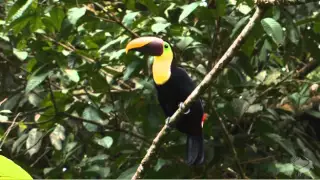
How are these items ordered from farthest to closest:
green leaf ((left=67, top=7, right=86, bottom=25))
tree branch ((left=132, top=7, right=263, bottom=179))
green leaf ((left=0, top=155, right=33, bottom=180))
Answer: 1. green leaf ((left=67, top=7, right=86, bottom=25))
2. tree branch ((left=132, top=7, right=263, bottom=179))
3. green leaf ((left=0, top=155, right=33, bottom=180))

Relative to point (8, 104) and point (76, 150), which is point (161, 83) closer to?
point (76, 150)

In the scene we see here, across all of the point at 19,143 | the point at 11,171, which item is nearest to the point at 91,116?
the point at 19,143

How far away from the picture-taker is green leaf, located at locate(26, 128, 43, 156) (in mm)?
2342

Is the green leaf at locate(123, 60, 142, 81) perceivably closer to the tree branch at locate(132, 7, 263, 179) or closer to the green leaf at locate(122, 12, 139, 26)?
the green leaf at locate(122, 12, 139, 26)

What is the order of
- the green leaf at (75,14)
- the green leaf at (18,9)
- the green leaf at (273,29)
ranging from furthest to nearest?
1. the green leaf at (75,14)
2. the green leaf at (18,9)
3. the green leaf at (273,29)

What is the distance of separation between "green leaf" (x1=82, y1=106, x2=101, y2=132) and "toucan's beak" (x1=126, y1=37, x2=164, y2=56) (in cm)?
39

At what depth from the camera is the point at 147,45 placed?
1.94 meters

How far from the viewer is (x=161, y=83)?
2.01 metres

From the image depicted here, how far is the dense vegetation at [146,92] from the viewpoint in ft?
6.92

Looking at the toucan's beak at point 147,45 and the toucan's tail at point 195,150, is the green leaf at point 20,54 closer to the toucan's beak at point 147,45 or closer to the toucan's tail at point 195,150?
the toucan's beak at point 147,45

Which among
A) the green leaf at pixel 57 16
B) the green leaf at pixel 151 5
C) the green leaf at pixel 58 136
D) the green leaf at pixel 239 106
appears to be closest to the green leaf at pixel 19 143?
the green leaf at pixel 58 136

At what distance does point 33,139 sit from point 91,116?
0.36m

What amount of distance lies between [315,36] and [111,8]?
0.94 m

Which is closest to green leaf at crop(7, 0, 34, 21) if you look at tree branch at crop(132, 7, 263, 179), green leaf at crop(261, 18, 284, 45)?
tree branch at crop(132, 7, 263, 179)
